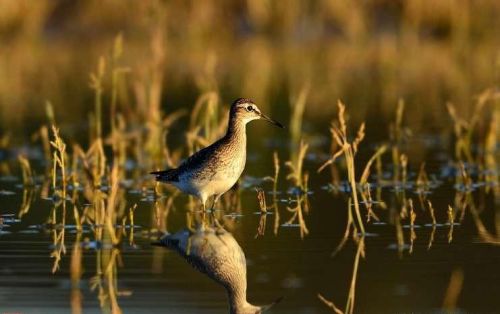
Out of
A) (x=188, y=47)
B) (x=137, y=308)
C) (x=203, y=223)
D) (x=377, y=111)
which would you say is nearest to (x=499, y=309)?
(x=137, y=308)

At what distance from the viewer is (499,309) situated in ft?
23.3

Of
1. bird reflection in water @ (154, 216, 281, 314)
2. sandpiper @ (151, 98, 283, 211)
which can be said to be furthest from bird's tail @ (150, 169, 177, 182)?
bird reflection in water @ (154, 216, 281, 314)

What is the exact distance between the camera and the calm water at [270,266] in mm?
7277

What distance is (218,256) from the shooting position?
869cm

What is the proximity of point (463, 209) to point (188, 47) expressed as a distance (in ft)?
55.5

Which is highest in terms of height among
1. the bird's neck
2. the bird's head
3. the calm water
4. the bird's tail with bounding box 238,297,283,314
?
the bird's head

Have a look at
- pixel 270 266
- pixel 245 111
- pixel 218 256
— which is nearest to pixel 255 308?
pixel 270 266

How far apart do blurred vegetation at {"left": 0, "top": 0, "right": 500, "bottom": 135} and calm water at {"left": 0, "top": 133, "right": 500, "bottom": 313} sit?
25.1 ft

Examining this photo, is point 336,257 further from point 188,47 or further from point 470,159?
point 188,47

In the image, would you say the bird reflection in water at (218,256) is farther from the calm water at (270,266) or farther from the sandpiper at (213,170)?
the sandpiper at (213,170)

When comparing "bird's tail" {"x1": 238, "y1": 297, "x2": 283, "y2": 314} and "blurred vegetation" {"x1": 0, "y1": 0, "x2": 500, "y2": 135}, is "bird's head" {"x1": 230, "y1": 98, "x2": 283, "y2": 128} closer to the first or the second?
"bird's tail" {"x1": 238, "y1": 297, "x2": 283, "y2": 314}

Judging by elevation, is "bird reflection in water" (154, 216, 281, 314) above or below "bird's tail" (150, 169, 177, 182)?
below

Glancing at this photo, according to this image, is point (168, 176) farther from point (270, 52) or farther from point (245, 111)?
point (270, 52)

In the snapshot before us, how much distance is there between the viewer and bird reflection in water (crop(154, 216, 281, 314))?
24.2 feet
